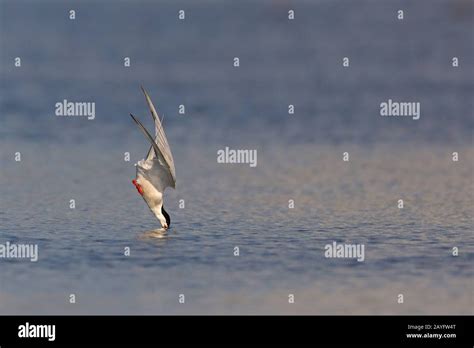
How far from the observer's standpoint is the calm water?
12.2m

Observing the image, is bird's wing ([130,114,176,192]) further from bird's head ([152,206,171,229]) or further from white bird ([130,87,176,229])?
bird's head ([152,206,171,229])

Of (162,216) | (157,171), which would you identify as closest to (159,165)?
(157,171)

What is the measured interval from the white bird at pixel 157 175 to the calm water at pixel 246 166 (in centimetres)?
50

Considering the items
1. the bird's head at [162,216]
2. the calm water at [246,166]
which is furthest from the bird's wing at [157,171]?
the calm water at [246,166]

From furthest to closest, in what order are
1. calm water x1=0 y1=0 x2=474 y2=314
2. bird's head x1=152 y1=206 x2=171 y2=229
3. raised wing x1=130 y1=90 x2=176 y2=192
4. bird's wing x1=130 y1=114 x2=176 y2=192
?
bird's head x1=152 y1=206 x2=171 y2=229 < bird's wing x1=130 y1=114 x2=176 y2=192 < raised wing x1=130 y1=90 x2=176 y2=192 < calm water x1=0 y1=0 x2=474 y2=314

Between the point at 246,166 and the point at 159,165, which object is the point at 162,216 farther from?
the point at 246,166

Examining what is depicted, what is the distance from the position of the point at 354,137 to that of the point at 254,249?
25.9 ft

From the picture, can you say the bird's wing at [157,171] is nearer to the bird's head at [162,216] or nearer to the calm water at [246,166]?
Answer: the bird's head at [162,216]

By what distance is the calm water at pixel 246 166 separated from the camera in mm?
12203

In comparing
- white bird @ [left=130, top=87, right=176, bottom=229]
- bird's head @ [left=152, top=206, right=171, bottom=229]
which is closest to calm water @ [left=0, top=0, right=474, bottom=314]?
bird's head @ [left=152, top=206, right=171, bottom=229]

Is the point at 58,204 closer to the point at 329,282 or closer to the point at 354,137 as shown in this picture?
the point at 329,282

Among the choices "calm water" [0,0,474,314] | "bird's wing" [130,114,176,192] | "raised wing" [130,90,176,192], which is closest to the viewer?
"calm water" [0,0,474,314]

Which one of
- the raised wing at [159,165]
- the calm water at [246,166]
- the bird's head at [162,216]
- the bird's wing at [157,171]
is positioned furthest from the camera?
the bird's head at [162,216]

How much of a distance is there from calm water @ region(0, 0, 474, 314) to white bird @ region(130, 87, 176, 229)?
498 mm
